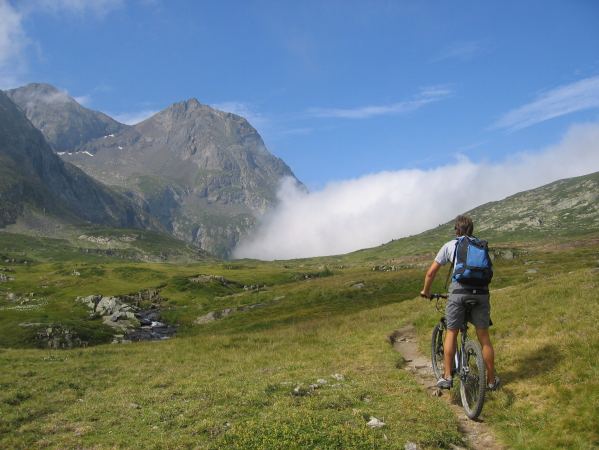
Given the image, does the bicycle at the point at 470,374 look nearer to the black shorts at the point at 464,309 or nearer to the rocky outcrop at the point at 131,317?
the black shorts at the point at 464,309

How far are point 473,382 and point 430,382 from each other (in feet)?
13.5

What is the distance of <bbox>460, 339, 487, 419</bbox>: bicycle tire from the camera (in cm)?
1214

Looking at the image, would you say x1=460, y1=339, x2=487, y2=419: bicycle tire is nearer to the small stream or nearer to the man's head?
the man's head

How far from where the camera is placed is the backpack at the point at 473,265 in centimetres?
1262

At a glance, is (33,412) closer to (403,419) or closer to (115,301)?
(403,419)

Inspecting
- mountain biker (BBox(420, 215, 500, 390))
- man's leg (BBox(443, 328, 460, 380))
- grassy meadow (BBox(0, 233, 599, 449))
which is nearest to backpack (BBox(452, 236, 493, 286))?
mountain biker (BBox(420, 215, 500, 390))

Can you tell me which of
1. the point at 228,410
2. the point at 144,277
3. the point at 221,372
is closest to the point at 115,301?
the point at 144,277

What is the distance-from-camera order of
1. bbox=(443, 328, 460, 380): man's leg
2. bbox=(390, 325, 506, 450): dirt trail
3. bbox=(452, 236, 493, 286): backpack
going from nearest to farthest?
bbox=(390, 325, 506, 450): dirt trail < bbox=(452, 236, 493, 286): backpack < bbox=(443, 328, 460, 380): man's leg

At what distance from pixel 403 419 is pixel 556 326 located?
891 centimetres

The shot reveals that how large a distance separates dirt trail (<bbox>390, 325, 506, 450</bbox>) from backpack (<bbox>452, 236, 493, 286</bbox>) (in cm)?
378

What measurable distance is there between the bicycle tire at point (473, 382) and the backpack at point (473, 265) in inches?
75.2

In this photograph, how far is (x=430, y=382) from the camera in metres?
16.7

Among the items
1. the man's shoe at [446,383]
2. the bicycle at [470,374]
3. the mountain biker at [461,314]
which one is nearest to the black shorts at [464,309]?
the mountain biker at [461,314]

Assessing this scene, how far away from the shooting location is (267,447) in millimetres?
10703
